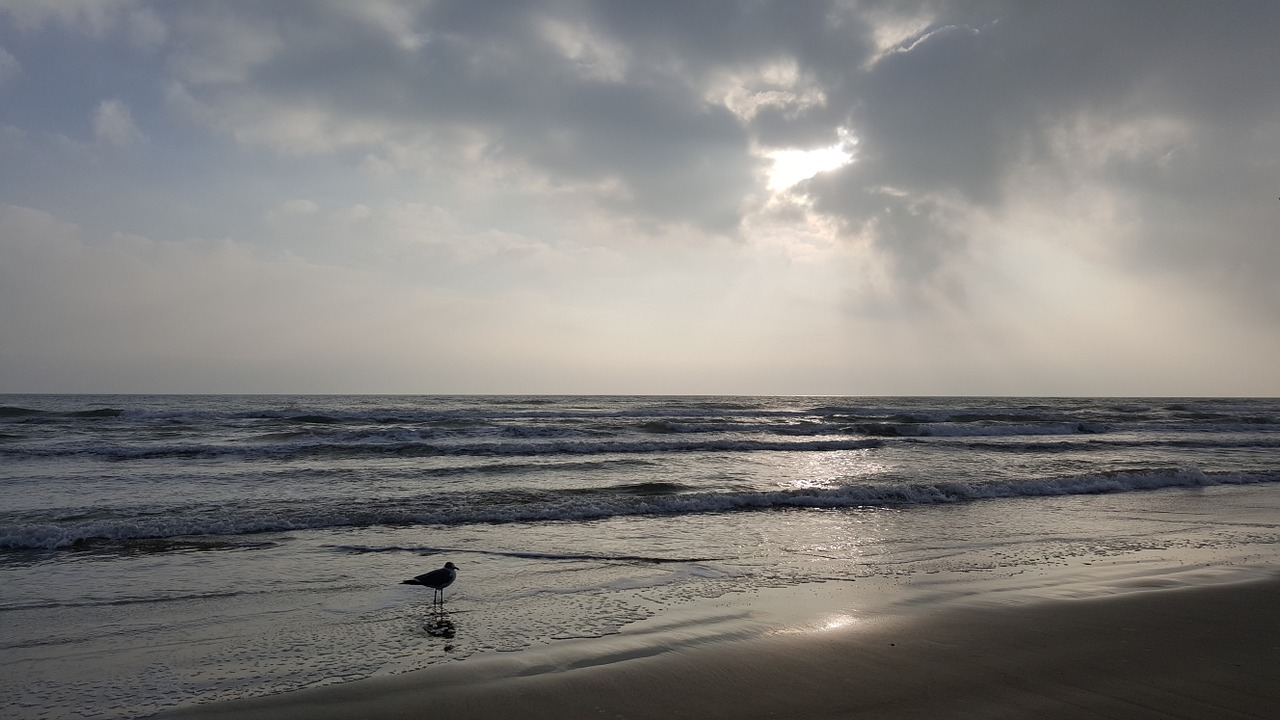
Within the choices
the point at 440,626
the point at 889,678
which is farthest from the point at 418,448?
the point at 889,678

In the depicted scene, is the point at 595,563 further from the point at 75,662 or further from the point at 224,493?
the point at 224,493

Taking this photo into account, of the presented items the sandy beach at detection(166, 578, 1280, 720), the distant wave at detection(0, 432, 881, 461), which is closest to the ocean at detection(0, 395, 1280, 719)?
the distant wave at detection(0, 432, 881, 461)

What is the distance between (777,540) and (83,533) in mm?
10491

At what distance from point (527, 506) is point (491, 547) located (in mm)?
3393

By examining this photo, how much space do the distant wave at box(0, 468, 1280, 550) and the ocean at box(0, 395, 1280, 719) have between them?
70 mm

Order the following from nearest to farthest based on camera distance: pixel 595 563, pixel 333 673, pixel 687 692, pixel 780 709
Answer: pixel 780 709, pixel 687 692, pixel 333 673, pixel 595 563

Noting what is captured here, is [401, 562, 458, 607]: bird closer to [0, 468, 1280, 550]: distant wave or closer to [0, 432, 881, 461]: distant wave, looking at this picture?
[0, 468, 1280, 550]: distant wave

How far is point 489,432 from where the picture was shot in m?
33.9

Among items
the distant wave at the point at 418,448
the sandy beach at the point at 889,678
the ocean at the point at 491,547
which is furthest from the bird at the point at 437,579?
the distant wave at the point at 418,448

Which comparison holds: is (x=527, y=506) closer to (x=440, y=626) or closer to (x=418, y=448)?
(x=440, y=626)

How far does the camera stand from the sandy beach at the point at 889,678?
4.63 meters

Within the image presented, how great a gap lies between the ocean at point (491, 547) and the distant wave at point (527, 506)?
70mm

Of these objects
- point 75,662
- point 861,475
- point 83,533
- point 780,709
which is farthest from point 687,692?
point 861,475

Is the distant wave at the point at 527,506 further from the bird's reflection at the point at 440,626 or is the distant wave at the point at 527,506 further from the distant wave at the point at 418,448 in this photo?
the distant wave at the point at 418,448
